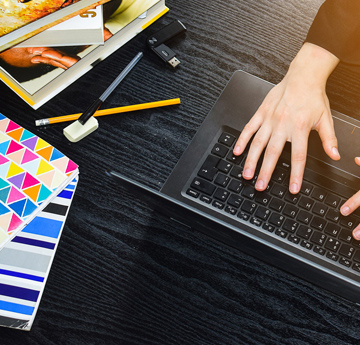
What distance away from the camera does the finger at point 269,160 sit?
0.68m

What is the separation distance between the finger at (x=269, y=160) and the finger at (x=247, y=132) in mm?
39

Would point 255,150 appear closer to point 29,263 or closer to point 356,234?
point 356,234

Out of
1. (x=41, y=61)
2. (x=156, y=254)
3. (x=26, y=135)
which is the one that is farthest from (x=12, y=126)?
(x=156, y=254)

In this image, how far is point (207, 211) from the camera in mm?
671

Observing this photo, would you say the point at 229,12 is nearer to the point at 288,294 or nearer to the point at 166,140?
the point at 166,140

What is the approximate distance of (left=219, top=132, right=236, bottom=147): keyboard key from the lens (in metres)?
0.72

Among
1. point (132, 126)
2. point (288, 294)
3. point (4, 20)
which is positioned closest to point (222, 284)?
point (288, 294)

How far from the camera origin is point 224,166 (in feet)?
2.30

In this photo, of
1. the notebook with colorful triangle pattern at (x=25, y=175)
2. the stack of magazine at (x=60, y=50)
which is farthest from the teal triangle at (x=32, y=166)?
the stack of magazine at (x=60, y=50)

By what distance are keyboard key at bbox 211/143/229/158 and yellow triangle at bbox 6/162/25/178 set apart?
357mm

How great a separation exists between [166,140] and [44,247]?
305 millimetres

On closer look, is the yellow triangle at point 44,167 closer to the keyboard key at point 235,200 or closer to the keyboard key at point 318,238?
the keyboard key at point 235,200

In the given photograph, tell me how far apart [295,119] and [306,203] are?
18cm

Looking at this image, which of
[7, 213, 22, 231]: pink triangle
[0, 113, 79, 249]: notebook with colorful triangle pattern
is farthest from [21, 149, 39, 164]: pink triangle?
[7, 213, 22, 231]: pink triangle
